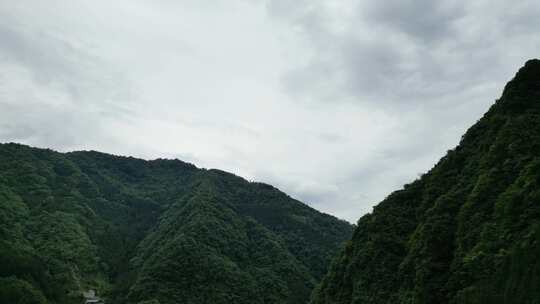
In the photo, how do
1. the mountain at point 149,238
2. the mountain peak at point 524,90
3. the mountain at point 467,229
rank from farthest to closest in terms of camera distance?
the mountain at point 149,238 < the mountain peak at point 524,90 < the mountain at point 467,229

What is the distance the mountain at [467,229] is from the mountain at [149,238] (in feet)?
151

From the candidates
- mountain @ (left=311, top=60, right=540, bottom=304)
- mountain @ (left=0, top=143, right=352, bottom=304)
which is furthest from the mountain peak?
mountain @ (left=0, top=143, right=352, bottom=304)

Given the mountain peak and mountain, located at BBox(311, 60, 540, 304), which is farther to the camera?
the mountain peak

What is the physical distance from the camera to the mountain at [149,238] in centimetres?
9244

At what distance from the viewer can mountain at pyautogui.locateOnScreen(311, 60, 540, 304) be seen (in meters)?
31.2

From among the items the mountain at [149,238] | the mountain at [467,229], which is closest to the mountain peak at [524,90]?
the mountain at [467,229]

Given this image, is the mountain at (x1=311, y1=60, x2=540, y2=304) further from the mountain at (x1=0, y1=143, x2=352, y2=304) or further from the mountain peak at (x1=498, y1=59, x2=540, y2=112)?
the mountain at (x1=0, y1=143, x2=352, y2=304)

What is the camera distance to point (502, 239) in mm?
32938

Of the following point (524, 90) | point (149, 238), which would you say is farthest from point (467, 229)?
A: point (149, 238)

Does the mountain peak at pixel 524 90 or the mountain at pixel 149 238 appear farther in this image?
the mountain at pixel 149 238

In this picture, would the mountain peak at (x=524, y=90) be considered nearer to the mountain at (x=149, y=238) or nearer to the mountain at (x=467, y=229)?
the mountain at (x=467, y=229)

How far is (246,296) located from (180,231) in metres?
24.3

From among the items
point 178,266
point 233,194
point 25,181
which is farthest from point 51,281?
point 233,194

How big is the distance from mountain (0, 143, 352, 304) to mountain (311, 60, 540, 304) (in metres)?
45.9
